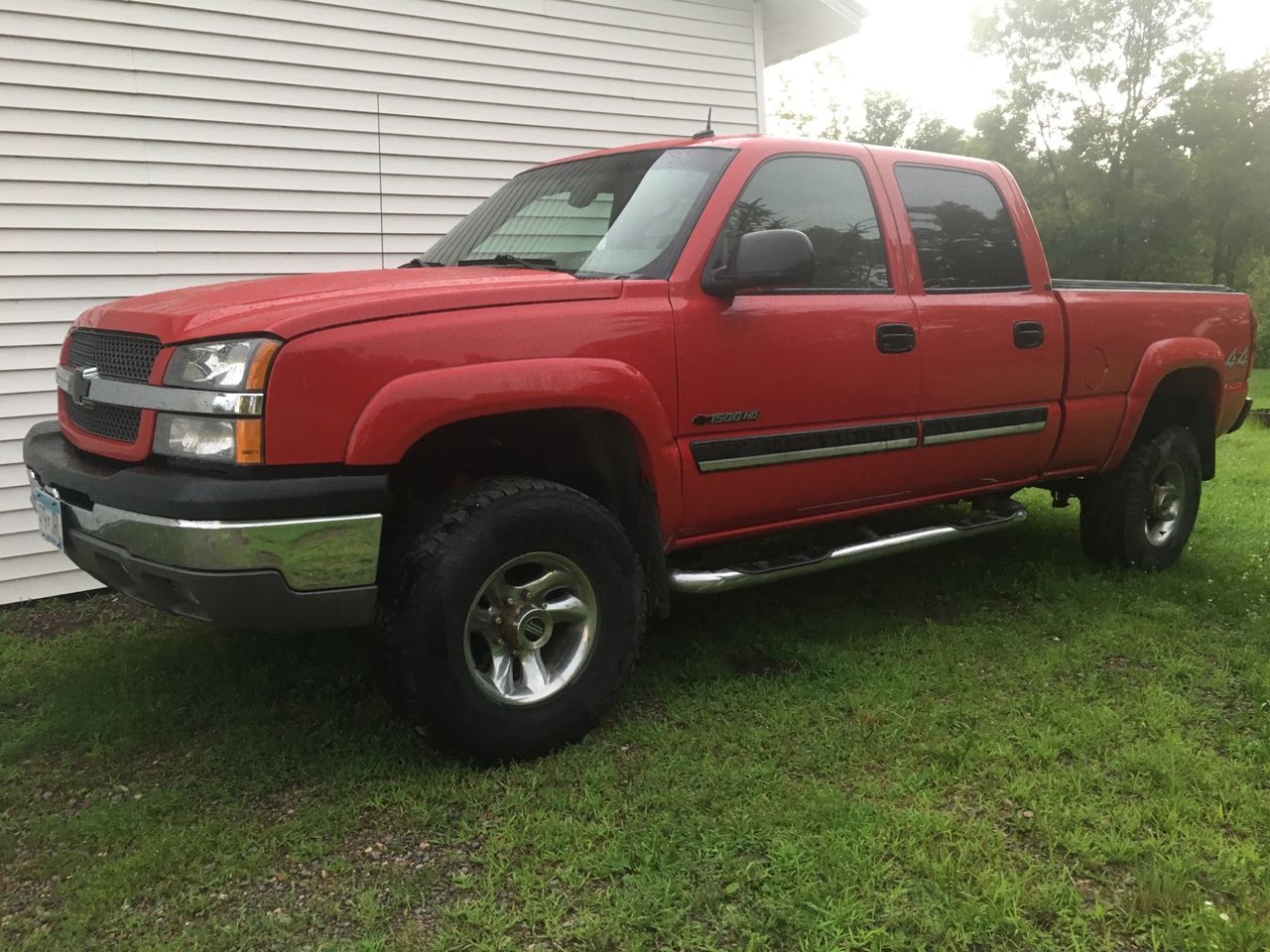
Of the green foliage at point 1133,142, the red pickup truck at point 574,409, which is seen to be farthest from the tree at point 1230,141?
the red pickup truck at point 574,409

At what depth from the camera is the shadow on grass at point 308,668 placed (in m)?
3.32

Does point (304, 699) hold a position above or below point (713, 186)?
below

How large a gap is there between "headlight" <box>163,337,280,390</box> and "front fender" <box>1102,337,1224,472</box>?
3.94 metres

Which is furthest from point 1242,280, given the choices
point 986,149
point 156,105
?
point 156,105

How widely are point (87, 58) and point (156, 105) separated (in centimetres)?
37

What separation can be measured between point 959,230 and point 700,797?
2672 millimetres

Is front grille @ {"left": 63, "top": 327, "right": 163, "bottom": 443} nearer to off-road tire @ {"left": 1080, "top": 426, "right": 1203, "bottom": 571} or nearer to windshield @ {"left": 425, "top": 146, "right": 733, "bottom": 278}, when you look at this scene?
windshield @ {"left": 425, "top": 146, "right": 733, "bottom": 278}

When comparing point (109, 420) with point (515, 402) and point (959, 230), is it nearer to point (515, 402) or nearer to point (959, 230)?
point (515, 402)

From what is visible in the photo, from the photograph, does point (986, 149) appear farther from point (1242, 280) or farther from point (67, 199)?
point (67, 199)

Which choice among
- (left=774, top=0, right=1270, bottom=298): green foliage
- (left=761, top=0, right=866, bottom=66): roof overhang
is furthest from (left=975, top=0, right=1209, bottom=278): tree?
(left=761, top=0, right=866, bottom=66): roof overhang

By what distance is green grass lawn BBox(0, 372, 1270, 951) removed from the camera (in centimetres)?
241

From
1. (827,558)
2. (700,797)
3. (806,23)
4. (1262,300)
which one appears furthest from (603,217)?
(1262,300)

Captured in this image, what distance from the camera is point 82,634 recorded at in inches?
181

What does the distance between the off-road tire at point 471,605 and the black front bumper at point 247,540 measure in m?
0.15
